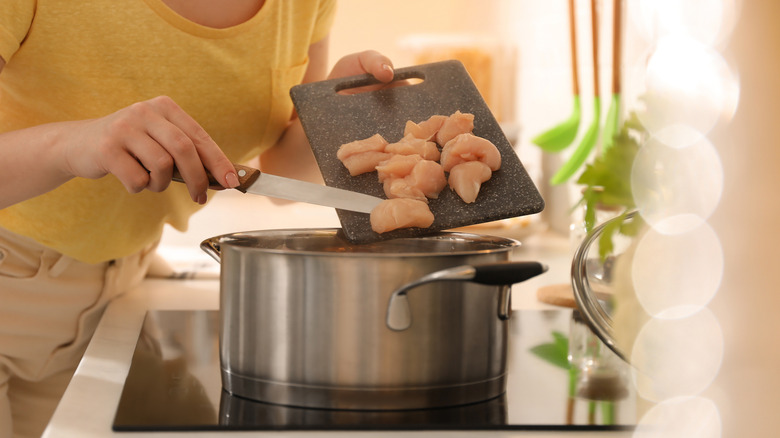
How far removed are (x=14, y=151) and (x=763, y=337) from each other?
69 centimetres

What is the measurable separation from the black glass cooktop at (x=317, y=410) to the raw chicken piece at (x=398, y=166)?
22cm

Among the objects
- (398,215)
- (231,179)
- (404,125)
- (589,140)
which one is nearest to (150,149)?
(231,179)

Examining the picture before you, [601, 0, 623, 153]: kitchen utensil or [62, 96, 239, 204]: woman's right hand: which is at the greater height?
[601, 0, 623, 153]: kitchen utensil

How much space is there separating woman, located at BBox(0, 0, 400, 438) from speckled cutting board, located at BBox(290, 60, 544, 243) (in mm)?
51

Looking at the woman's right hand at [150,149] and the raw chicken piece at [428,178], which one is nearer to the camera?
the woman's right hand at [150,149]

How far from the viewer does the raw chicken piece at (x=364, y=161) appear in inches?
Answer: 29.5

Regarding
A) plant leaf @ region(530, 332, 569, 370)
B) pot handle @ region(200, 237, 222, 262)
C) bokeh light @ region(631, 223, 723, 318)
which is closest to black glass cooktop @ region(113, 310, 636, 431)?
plant leaf @ region(530, 332, 569, 370)

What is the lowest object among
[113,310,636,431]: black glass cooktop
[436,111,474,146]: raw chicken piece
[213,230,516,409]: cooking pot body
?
Result: [113,310,636,431]: black glass cooktop

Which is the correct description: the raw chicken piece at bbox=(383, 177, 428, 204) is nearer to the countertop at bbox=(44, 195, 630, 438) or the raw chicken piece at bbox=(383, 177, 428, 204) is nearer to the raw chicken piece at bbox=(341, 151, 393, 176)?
the raw chicken piece at bbox=(341, 151, 393, 176)

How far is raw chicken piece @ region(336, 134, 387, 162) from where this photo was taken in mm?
755

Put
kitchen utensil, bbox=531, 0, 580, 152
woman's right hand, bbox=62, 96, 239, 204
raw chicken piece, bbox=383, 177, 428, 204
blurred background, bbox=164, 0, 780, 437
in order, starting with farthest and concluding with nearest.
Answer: kitchen utensil, bbox=531, 0, 580, 152, raw chicken piece, bbox=383, 177, 428, 204, woman's right hand, bbox=62, 96, 239, 204, blurred background, bbox=164, 0, 780, 437

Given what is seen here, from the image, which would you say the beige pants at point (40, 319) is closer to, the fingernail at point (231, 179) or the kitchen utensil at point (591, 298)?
the fingernail at point (231, 179)

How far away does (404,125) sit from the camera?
0.84 m

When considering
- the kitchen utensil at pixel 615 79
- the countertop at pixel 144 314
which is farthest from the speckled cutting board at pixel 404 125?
the kitchen utensil at pixel 615 79
